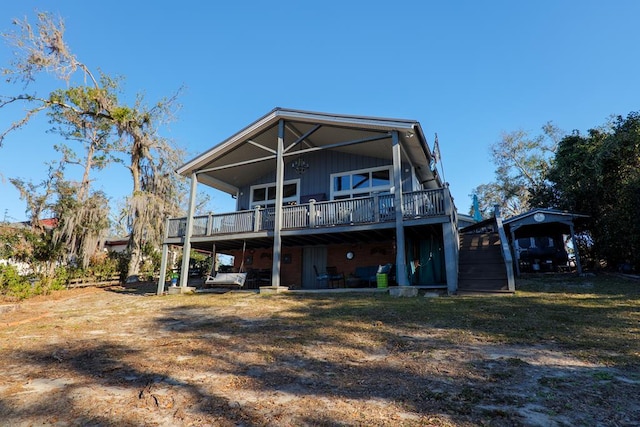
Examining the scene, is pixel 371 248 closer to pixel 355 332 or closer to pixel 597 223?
pixel 355 332

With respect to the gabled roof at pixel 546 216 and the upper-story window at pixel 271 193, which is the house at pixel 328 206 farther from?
the gabled roof at pixel 546 216

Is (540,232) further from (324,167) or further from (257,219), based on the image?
(257,219)

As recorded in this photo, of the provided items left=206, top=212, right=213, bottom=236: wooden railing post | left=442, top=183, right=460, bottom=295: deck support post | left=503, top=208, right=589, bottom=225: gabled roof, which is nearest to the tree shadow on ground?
left=442, top=183, right=460, bottom=295: deck support post

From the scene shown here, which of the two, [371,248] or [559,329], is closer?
[559,329]

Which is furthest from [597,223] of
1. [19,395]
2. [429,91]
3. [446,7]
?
[19,395]

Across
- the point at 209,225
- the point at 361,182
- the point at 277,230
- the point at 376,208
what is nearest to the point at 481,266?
the point at 376,208

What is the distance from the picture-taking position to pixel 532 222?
14.5 meters

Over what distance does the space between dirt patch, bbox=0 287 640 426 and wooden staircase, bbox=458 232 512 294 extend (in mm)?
4363

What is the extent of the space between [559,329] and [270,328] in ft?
16.2

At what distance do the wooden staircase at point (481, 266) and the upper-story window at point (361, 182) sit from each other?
385cm

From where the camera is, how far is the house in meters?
11.0

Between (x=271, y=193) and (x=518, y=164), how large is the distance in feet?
91.7

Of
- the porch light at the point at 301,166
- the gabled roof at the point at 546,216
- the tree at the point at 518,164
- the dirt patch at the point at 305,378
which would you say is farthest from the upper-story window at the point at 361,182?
the tree at the point at 518,164

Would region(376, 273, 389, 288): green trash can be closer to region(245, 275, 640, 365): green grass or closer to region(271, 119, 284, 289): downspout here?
region(245, 275, 640, 365): green grass
